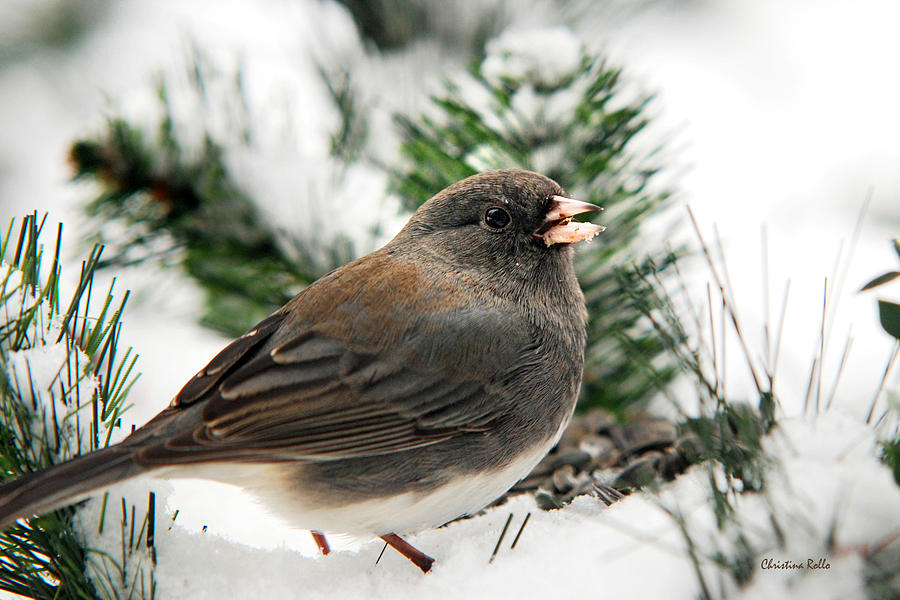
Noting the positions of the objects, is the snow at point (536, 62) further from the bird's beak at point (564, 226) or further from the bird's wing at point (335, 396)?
the bird's wing at point (335, 396)

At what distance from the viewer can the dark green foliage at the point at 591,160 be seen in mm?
2033

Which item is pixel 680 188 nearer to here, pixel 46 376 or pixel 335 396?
pixel 335 396

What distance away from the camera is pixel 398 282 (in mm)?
1721

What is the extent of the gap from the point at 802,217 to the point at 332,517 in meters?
3.03

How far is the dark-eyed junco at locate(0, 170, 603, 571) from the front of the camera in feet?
4.76

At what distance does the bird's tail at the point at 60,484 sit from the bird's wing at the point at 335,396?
19cm

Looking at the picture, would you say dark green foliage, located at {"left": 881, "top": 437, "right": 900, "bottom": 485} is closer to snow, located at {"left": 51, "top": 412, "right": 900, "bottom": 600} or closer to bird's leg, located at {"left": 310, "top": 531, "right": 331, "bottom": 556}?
snow, located at {"left": 51, "top": 412, "right": 900, "bottom": 600}

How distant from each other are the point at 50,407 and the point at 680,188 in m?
1.60

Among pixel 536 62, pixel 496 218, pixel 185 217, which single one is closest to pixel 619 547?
pixel 496 218

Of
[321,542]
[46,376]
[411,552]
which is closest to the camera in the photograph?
[46,376]

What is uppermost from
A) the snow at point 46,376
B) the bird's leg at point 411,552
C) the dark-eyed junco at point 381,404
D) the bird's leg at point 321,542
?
the snow at point 46,376

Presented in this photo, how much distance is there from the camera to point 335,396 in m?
1.51

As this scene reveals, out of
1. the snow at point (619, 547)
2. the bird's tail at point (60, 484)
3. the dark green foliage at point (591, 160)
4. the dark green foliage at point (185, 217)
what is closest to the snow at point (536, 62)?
the dark green foliage at point (591, 160)

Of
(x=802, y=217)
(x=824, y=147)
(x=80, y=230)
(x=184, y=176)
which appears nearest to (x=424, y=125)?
(x=184, y=176)
